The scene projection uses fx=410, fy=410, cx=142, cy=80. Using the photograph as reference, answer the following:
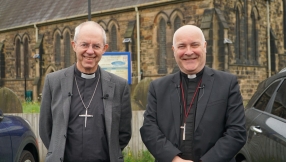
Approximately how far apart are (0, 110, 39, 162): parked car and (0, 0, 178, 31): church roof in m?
15.9

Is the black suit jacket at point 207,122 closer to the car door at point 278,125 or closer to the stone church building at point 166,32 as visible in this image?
the car door at point 278,125

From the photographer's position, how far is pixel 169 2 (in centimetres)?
2106

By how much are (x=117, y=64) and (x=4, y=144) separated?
30.6ft

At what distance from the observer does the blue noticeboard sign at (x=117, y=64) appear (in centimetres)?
1419

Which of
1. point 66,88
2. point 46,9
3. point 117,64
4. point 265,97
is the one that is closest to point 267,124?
point 265,97

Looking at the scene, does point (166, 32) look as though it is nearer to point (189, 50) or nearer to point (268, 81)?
point (268, 81)

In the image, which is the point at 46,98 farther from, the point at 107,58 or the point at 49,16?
the point at 49,16

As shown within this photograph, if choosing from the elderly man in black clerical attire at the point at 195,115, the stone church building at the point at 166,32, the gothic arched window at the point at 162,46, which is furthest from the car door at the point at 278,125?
the gothic arched window at the point at 162,46

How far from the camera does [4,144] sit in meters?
5.11

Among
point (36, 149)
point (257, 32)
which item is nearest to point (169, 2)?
point (257, 32)

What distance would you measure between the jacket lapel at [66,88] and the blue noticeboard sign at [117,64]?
10.4 meters

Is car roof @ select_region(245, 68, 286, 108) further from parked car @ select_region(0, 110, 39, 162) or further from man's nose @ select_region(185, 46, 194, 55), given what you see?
parked car @ select_region(0, 110, 39, 162)

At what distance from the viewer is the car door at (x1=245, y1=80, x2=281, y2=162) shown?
4.30 m

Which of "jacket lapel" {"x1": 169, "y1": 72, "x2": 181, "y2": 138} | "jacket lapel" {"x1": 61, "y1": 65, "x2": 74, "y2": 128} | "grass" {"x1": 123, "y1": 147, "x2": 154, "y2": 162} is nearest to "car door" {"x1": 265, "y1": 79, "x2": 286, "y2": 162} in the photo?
"jacket lapel" {"x1": 169, "y1": 72, "x2": 181, "y2": 138}
